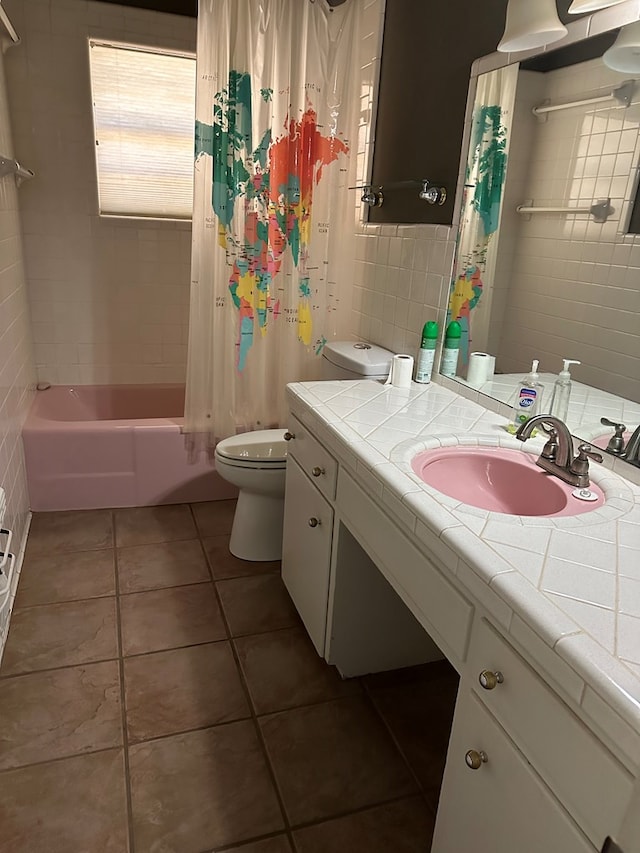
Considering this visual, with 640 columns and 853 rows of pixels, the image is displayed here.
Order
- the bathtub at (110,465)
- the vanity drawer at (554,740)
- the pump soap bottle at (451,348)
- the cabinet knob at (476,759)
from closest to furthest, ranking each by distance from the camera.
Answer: the vanity drawer at (554,740) < the cabinet knob at (476,759) < the pump soap bottle at (451,348) < the bathtub at (110,465)

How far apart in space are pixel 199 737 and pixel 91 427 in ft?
5.14

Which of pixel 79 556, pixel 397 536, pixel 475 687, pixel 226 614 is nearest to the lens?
pixel 475 687

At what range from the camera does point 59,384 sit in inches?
132

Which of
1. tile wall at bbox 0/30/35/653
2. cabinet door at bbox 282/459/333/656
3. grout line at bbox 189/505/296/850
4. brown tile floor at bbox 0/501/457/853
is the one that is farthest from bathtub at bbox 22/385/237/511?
cabinet door at bbox 282/459/333/656

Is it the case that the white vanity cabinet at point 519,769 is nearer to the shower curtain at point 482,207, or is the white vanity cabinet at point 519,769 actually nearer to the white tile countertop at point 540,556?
the white tile countertop at point 540,556

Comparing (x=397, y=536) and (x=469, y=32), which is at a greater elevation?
(x=469, y=32)

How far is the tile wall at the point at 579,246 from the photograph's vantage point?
135 cm

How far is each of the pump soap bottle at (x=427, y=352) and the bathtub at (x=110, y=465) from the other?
1.30 metres

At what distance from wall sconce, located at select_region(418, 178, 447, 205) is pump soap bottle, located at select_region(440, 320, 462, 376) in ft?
1.41

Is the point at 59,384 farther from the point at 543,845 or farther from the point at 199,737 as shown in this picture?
the point at 543,845

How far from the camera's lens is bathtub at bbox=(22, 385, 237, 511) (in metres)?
2.70

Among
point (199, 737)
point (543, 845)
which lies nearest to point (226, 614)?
point (199, 737)

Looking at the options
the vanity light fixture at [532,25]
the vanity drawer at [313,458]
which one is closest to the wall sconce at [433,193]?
the vanity light fixture at [532,25]

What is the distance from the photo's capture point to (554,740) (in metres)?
0.81
